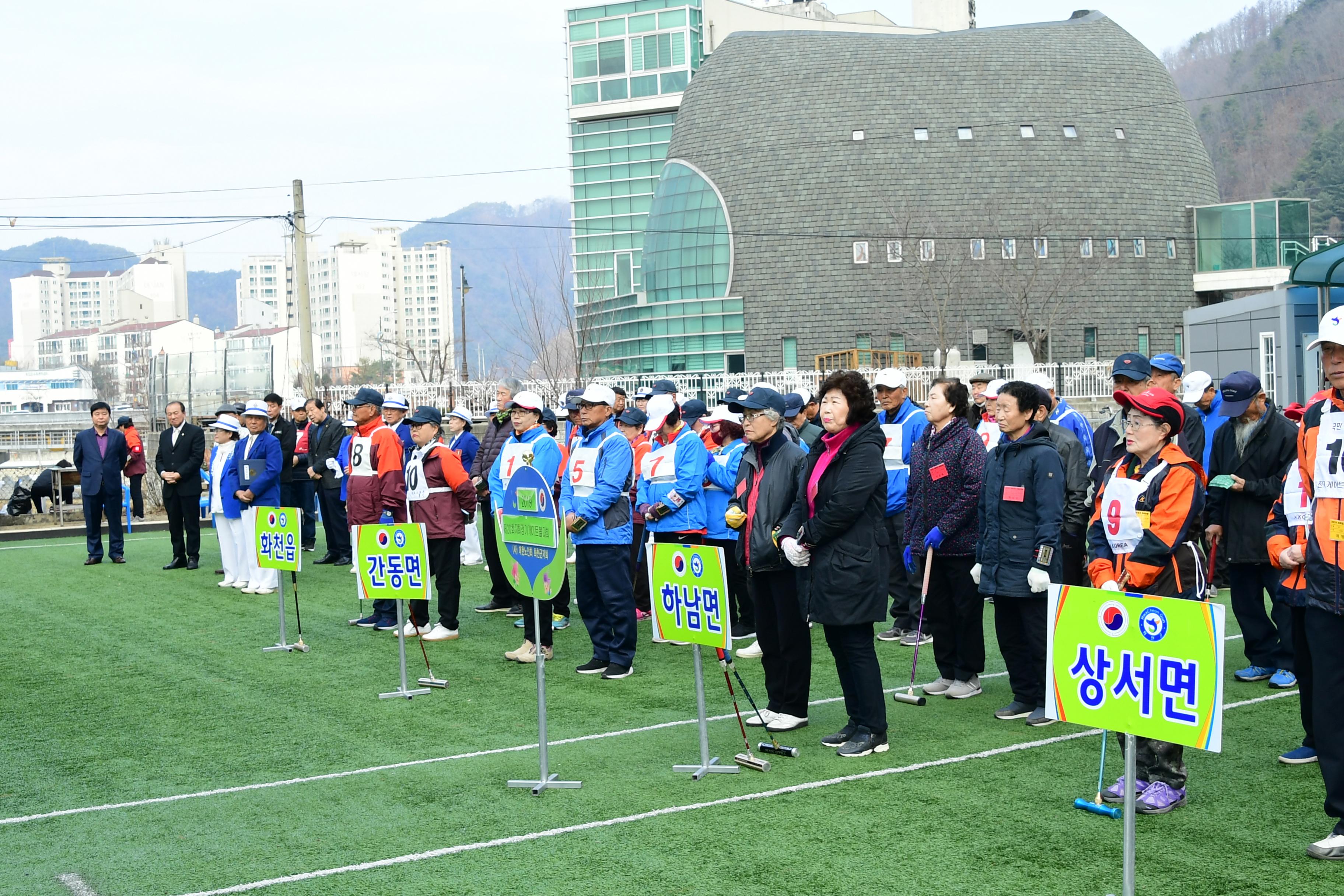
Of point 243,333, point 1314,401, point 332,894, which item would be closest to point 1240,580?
point 1314,401

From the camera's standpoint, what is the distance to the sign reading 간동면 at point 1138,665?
147 inches

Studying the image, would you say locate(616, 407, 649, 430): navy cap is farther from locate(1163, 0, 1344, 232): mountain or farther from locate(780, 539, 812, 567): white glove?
locate(1163, 0, 1344, 232): mountain

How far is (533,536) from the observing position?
6.32m

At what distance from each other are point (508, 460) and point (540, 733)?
13.5 feet

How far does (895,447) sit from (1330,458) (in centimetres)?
531

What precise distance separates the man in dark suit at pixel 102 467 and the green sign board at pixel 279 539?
270 inches

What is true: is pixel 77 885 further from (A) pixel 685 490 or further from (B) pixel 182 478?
(B) pixel 182 478

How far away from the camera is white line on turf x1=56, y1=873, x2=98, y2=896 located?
16.1 ft

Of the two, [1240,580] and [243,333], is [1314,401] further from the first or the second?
[243,333]

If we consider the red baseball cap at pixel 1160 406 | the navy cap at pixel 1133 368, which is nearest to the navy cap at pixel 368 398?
the navy cap at pixel 1133 368

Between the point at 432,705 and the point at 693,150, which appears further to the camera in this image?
the point at 693,150

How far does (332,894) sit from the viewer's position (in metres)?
4.75

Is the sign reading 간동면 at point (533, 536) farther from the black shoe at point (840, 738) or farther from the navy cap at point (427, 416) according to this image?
the navy cap at point (427, 416)

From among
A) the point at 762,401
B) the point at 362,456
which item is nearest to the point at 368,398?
the point at 362,456
